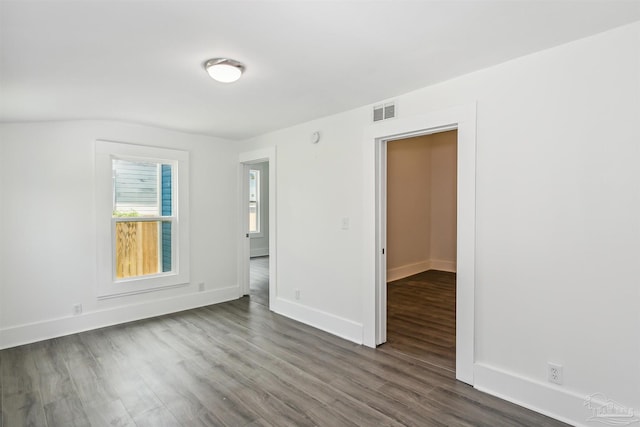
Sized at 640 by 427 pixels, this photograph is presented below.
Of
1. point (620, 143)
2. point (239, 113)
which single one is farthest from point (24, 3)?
point (620, 143)

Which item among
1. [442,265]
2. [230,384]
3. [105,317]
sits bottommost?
[230,384]

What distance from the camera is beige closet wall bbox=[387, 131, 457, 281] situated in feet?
20.4

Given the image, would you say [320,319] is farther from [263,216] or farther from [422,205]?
[263,216]

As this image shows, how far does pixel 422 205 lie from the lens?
692 centimetres

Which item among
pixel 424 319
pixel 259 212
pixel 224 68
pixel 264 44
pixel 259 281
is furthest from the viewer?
pixel 259 212

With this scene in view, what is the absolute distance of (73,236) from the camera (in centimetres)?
370

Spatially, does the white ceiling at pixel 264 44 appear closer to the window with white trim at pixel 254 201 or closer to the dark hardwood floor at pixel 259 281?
the dark hardwood floor at pixel 259 281

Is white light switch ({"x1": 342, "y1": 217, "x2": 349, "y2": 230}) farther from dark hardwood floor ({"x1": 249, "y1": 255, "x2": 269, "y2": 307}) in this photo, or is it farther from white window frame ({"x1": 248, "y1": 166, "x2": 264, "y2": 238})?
white window frame ({"x1": 248, "y1": 166, "x2": 264, "y2": 238})

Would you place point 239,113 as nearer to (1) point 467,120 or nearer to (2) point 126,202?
(2) point 126,202

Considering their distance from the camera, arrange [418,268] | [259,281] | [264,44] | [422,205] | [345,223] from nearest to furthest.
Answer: [264,44]
[345,223]
[259,281]
[418,268]
[422,205]

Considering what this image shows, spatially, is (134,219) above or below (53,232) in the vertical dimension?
above

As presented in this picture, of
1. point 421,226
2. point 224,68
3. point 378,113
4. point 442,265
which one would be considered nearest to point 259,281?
point 421,226

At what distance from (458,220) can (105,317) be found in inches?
159

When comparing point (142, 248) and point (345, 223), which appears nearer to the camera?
point (345, 223)
